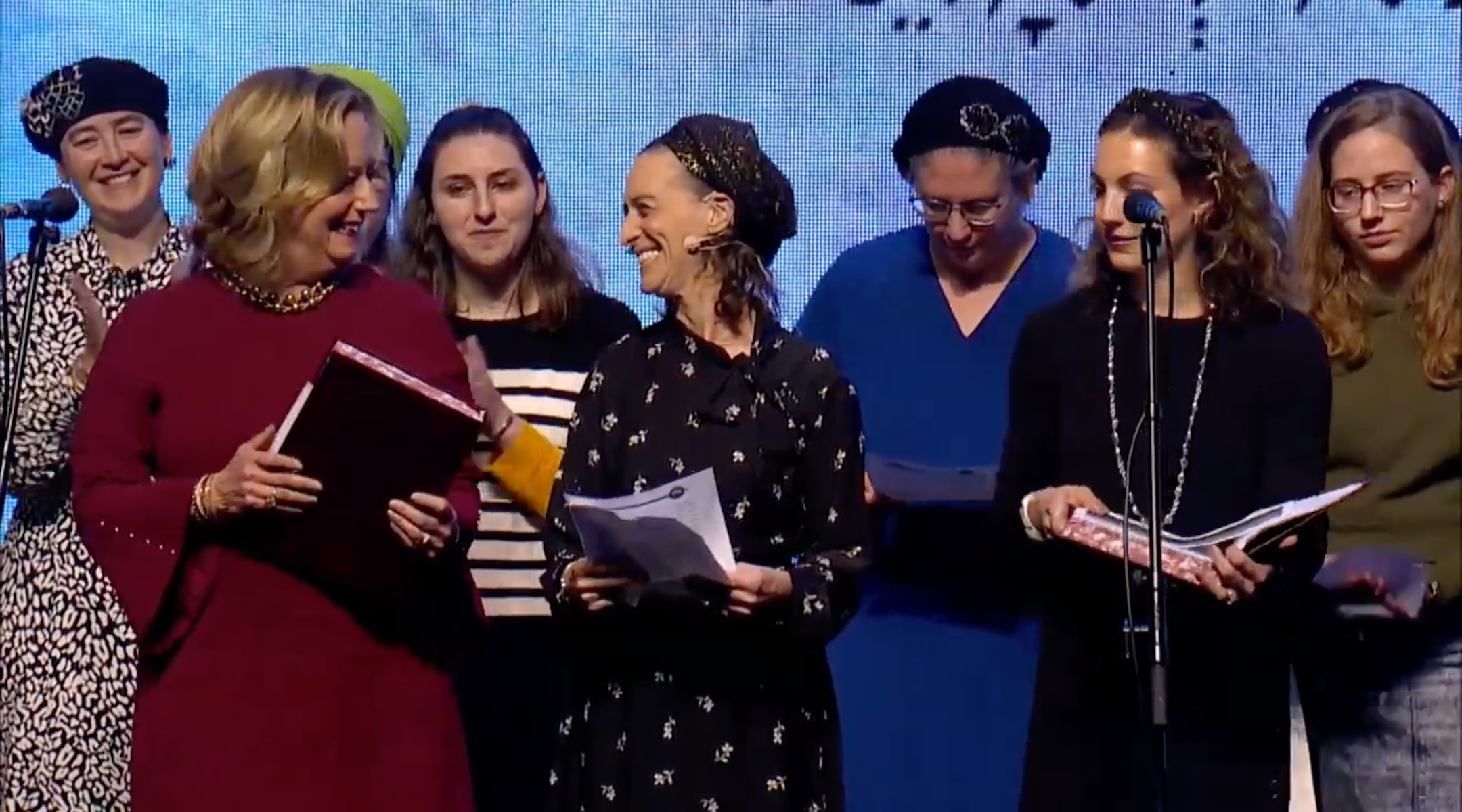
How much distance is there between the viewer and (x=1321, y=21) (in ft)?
13.8

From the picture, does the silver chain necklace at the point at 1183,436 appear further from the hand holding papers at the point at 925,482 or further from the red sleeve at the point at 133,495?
the red sleeve at the point at 133,495

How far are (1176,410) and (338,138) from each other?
1.21m

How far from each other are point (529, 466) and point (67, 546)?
76cm

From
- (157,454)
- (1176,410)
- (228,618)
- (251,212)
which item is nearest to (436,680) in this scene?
(228,618)

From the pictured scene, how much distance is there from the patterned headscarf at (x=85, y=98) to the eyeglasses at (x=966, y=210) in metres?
1.33

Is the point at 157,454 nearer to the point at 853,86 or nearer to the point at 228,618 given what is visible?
the point at 228,618

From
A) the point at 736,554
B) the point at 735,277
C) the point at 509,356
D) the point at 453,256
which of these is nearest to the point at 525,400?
the point at 509,356

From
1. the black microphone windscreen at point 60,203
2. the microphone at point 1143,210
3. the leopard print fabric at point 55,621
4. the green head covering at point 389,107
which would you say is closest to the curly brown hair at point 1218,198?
the microphone at point 1143,210

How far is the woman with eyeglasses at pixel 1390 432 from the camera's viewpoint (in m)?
3.30

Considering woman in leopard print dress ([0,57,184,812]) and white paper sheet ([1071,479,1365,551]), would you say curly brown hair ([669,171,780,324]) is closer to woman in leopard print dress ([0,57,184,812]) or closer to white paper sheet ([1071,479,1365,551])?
white paper sheet ([1071,479,1365,551])

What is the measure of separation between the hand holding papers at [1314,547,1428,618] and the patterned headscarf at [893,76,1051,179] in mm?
898

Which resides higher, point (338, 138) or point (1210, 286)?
point (338, 138)

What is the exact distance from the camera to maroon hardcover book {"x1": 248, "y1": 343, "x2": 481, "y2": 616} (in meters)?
2.58

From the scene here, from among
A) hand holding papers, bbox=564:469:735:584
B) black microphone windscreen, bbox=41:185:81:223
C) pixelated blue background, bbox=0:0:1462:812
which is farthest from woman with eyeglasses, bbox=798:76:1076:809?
black microphone windscreen, bbox=41:185:81:223
